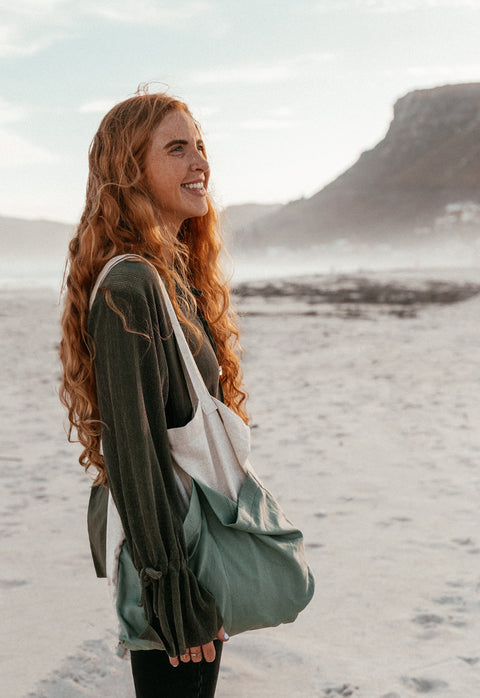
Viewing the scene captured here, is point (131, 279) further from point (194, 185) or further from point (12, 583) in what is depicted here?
point (12, 583)

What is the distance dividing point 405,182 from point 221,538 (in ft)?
480

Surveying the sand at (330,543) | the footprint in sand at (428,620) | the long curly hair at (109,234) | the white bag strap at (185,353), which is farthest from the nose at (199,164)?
the footprint in sand at (428,620)

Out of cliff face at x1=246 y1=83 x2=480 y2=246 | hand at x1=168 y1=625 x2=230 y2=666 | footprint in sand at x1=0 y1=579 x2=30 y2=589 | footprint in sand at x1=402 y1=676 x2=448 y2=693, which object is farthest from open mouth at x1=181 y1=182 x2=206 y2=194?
cliff face at x1=246 y1=83 x2=480 y2=246

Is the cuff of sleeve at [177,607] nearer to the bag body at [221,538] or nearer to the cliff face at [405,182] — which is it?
the bag body at [221,538]

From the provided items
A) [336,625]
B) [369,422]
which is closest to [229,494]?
[336,625]

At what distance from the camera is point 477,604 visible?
3.31 metres

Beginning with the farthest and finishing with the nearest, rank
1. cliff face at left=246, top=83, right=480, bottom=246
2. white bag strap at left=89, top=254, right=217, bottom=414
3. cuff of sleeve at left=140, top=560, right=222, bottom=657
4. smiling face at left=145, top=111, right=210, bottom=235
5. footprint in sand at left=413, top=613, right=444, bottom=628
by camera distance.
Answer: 1. cliff face at left=246, top=83, right=480, bottom=246
2. footprint in sand at left=413, top=613, right=444, bottom=628
3. smiling face at left=145, top=111, right=210, bottom=235
4. white bag strap at left=89, top=254, right=217, bottom=414
5. cuff of sleeve at left=140, top=560, right=222, bottom=657

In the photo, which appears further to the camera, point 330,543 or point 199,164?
point 330,543

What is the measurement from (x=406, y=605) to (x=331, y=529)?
0.96m

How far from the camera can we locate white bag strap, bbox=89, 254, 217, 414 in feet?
5.08

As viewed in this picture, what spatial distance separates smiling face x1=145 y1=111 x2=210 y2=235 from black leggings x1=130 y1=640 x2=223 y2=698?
1.15 meters

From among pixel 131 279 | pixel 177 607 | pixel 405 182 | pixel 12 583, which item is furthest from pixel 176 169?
pixel 405 182

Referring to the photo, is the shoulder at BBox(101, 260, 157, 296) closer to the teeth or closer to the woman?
the woman

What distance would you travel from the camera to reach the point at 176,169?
1736mm
